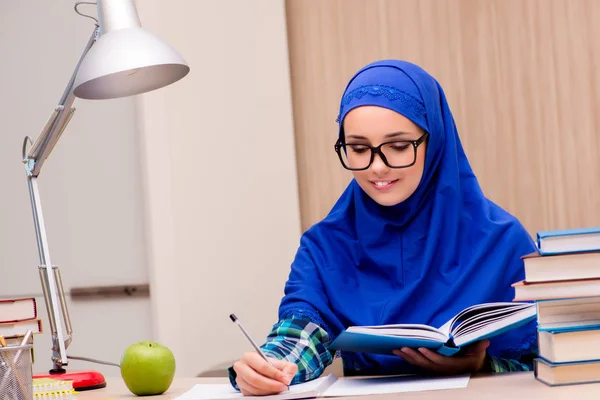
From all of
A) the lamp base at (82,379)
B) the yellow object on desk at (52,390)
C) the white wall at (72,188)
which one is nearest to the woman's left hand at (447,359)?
the yellow object on desk at (52,390)

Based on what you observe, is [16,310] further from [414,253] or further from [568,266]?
[568,266]

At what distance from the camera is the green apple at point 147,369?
1572mm

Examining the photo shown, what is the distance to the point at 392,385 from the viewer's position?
4.64ft

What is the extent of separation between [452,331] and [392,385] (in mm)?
133

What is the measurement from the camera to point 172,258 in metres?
2.87

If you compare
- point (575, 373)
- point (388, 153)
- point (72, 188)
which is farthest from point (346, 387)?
point (72, 188)

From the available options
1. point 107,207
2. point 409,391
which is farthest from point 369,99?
point 107,207

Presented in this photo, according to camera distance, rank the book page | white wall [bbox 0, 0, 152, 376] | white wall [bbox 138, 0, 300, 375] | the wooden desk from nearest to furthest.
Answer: the wooden desk
the book page
white wall [bbox 138, 0, 300, 375]
white wall [bbox 0, 0, 152, 376]

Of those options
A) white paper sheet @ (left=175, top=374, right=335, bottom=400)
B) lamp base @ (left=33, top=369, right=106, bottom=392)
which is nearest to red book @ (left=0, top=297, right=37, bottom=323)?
lamp base @ (left=33, top=369, right=106, bottom=392)

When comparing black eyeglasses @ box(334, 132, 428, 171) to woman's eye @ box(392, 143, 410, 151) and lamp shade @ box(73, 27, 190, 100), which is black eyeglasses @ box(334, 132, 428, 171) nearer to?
woman's eye @ box(392, 143, 410, 151)

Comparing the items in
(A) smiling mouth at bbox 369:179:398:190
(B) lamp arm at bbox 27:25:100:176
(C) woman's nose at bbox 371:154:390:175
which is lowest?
(A) smiling mouth at bbox 369:179:398:190

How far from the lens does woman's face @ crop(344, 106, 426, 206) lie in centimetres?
166

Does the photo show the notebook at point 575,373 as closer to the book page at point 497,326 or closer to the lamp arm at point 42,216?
the book page at point 497,326

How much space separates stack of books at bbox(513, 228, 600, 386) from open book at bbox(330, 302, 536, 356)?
0.22 ft
